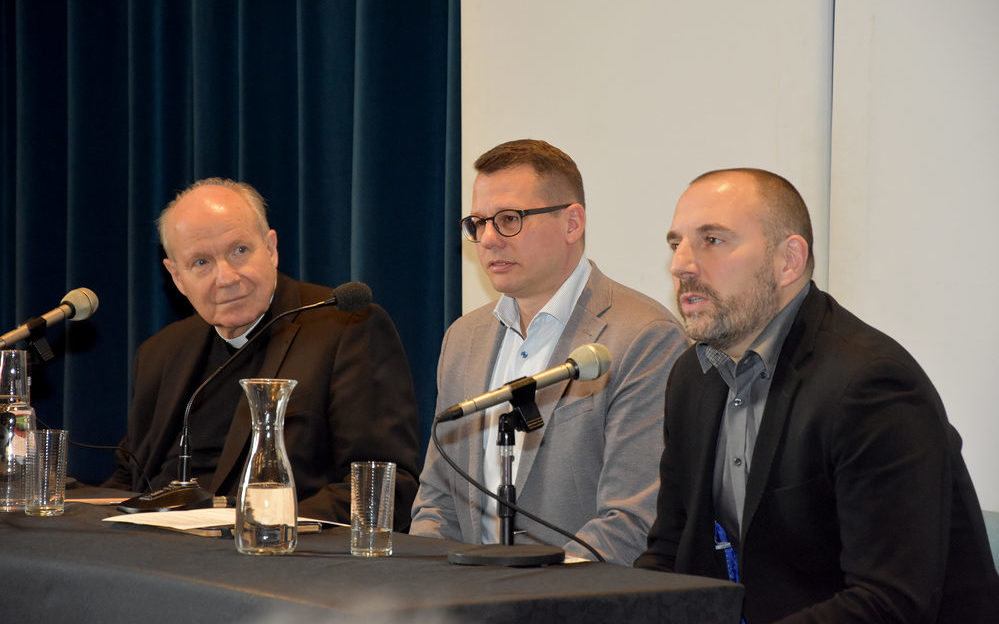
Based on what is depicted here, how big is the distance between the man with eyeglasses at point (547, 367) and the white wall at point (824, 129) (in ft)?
1.47

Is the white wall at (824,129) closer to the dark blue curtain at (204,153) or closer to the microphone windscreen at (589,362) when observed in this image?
the dark blue curtain at (204,153)

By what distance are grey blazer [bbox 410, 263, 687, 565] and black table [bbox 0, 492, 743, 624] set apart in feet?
2.76

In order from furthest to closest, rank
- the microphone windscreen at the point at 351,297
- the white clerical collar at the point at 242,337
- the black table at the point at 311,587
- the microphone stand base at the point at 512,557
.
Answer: the white clerical collar at the point at 242,337 → the microphone windscreen at the point at 351,297 → the microphone stand base at the point at 512,557 → the black table at the point at 311,587

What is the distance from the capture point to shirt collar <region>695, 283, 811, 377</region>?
83.2 inches

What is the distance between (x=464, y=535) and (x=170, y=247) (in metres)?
1.26

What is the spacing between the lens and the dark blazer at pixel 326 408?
115 inches

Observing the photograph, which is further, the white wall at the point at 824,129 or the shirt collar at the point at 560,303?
the shirt collar at the point at 560,303

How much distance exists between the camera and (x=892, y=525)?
1.79 meters

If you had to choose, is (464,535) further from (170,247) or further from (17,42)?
(17,42)

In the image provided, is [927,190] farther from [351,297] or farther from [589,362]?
[351,297]

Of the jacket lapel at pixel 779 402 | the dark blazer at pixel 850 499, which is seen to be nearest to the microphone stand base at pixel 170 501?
the dark blazer at pixel 850 499

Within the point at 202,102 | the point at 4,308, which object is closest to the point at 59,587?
the point at 202,102

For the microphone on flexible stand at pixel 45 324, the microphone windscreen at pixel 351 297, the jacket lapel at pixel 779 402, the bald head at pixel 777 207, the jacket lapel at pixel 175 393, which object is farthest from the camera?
the jacket lapel at pixel 175 393

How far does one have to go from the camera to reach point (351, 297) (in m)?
2.52
